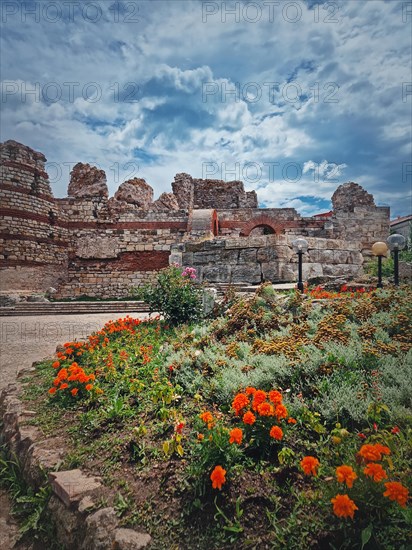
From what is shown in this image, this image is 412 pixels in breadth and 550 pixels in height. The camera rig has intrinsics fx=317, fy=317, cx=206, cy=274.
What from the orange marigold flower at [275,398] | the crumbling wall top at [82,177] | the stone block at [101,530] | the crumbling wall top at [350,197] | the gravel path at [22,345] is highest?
the crumbling wall top at [82,177]

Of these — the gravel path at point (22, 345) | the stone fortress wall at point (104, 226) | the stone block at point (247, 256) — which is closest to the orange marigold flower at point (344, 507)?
the gravel path at point (22, 345)

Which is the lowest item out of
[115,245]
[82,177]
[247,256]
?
[247,256]

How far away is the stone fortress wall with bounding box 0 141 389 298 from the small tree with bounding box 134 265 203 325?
714 centimetres

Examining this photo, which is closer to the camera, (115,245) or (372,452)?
(372,452)

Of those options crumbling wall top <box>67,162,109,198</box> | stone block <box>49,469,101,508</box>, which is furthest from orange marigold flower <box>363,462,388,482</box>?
crumbling wall top <box>67,162,109,198</box>

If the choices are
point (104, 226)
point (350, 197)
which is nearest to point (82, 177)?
point (104, 226)

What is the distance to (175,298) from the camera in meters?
5.69

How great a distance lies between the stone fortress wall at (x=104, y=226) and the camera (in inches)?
594

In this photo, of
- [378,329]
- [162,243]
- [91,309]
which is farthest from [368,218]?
[378,329]

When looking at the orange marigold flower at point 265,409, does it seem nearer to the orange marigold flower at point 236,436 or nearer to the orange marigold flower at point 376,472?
the orange marigold flower at point 236,436

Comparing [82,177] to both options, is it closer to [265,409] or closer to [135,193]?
[135,193]

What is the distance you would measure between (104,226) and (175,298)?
13.3 metres

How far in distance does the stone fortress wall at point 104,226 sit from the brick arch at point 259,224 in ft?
0.18

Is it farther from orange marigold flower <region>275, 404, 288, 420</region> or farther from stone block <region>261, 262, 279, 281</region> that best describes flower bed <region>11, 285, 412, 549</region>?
stone block <region>261, 262, 279, 281</region>
